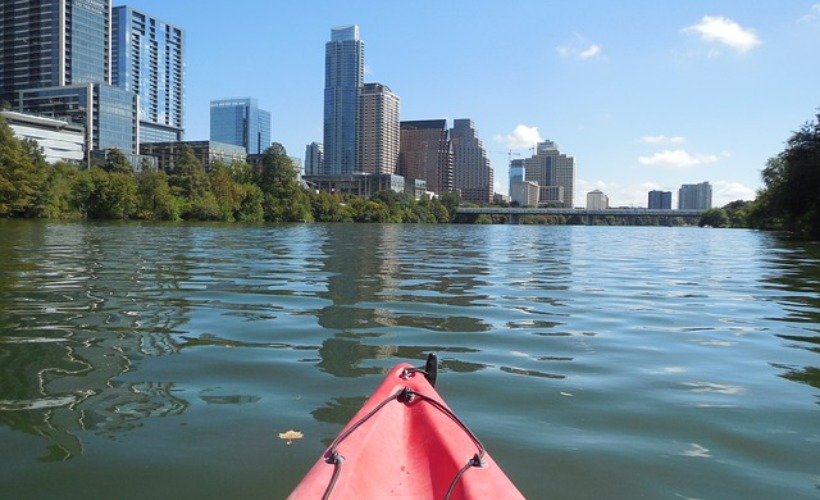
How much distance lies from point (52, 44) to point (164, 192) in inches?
4246

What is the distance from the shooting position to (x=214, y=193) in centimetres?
9619

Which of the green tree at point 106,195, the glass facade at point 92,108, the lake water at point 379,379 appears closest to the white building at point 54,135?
the glass facade at point 92,108

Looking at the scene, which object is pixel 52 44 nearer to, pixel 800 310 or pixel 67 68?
pixel 67 68

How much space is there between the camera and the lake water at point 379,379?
384cm

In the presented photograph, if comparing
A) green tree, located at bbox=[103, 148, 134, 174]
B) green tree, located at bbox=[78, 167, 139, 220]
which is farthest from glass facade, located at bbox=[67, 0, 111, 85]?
green tree, located at bbox=[78, 167, 139, 220]

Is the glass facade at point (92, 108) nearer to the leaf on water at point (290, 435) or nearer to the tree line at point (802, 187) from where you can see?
the tree line at point (802, 187)

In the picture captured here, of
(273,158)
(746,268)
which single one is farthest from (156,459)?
(273,158)

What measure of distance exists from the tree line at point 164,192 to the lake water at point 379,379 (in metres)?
58.4

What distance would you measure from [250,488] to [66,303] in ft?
26.3

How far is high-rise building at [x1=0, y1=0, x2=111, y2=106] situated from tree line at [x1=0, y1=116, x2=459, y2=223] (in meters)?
77.8

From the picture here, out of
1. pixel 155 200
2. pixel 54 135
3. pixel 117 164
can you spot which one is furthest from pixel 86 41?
pixel 155 200

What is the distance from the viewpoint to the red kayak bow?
267cm

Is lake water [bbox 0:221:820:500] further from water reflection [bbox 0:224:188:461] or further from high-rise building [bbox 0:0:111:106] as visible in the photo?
high-rise building [bbox 0:0:111:106]

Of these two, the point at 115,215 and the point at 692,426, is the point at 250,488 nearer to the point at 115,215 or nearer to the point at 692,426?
the point at 692,426
